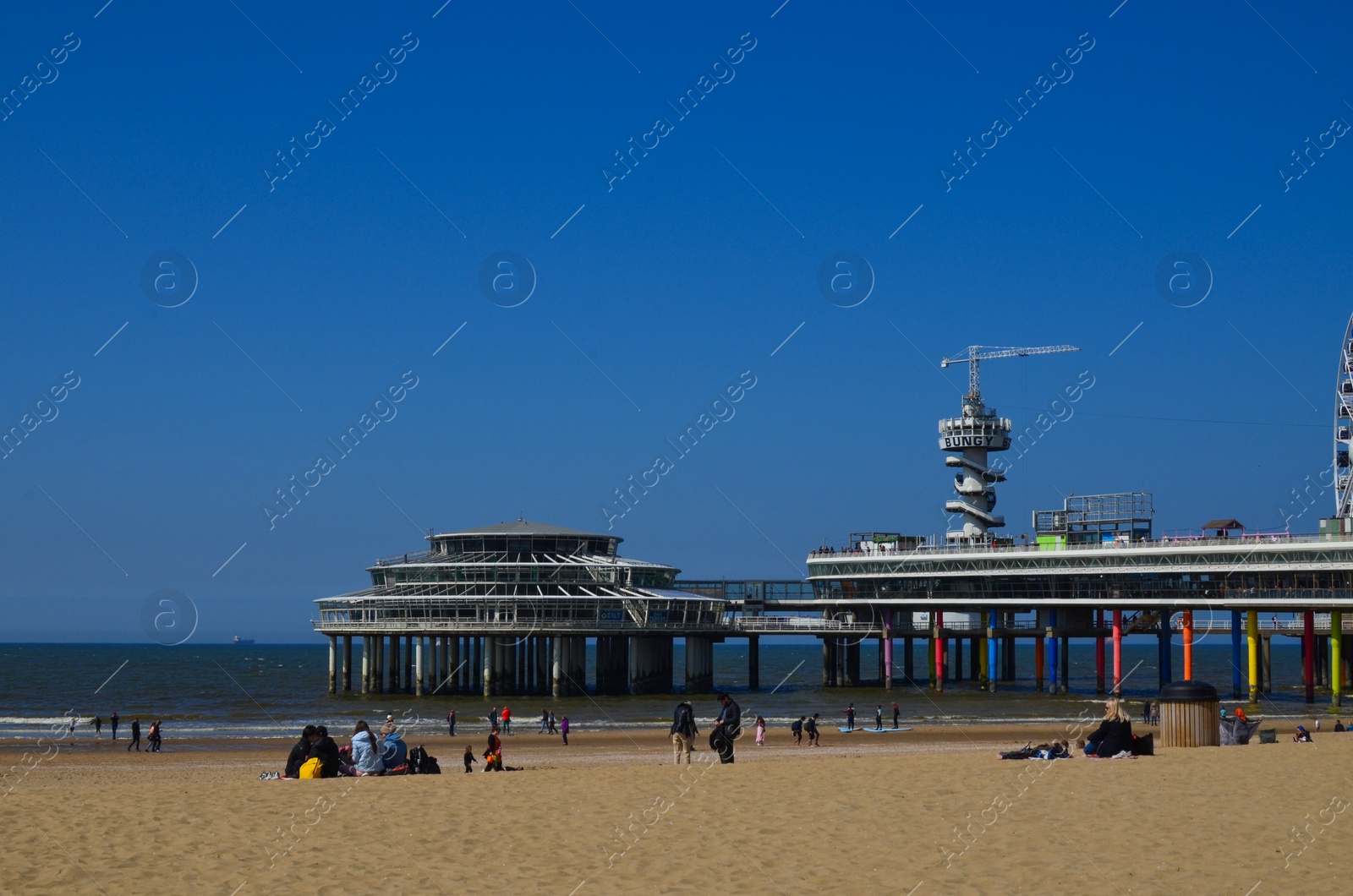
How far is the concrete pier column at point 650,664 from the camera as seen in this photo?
7150 cm

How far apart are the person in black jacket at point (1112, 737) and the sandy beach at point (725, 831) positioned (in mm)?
655

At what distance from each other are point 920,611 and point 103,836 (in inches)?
2669

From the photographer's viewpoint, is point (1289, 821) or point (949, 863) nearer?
point (949, 863)

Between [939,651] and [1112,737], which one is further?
[939,651]

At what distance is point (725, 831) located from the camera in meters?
16.0

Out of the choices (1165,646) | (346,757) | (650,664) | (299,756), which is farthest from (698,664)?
(299,756)

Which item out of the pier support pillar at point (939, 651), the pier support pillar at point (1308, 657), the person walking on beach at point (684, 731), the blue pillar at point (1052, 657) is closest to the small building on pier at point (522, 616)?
the pier support pillar at point (939, 651)

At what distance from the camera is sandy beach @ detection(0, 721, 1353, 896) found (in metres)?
13.5

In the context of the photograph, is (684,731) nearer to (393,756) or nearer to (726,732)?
(726,732)

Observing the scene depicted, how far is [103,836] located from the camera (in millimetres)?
15664

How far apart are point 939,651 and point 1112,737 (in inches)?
1955

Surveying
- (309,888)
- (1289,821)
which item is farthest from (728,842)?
(1289,821)

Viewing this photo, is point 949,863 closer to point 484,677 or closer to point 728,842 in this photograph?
point 728,842

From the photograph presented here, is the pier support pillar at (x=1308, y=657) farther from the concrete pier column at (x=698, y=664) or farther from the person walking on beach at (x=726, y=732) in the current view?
the person walking on beach at (x=726, y=732)
